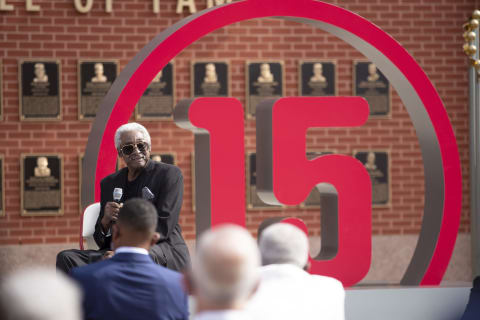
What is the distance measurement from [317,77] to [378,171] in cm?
105

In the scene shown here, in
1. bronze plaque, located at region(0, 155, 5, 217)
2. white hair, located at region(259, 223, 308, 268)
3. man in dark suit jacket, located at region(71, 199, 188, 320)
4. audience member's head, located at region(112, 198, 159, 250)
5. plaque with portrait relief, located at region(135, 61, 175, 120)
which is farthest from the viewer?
plaque with portrait relief, located at region(135, 61, 175, 120)

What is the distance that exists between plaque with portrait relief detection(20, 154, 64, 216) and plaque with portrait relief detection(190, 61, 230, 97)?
1381 mm

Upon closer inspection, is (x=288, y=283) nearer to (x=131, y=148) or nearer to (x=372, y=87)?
(x=131, y=148)

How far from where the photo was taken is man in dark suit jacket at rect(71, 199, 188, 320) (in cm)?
268

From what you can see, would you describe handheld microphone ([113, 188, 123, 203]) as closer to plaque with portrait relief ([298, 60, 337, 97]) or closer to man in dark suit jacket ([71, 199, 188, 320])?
man in dark suit jacket ([71, 199, 188, 320])

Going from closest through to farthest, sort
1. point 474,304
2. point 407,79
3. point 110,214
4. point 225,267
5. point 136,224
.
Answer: point 225,267
point 136,224
point 110,214
point 474,304
point 407,79

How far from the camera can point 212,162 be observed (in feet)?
15.8

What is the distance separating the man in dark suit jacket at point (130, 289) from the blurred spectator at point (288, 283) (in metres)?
0.28

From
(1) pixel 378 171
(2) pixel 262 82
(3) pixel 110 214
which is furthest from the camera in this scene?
(1) pixel 378 171

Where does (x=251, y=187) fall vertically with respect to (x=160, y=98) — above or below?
below

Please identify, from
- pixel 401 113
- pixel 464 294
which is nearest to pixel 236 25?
pixel 401 113

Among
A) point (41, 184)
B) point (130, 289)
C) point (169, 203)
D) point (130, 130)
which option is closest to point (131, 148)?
point (130, 130)

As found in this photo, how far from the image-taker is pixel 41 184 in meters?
6.95

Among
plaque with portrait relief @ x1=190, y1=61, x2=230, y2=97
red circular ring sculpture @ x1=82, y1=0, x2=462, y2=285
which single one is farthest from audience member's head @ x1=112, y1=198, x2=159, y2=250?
plaque with portrait relief @ x1=190, y1=61, x2=230, y2=97
